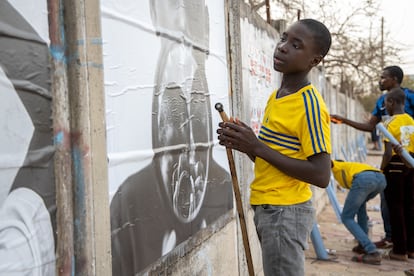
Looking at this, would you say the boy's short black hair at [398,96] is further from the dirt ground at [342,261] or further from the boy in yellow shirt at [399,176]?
the dirt ground at [342,261]

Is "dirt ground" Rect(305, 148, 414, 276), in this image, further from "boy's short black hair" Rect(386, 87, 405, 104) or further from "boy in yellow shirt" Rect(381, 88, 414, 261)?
"boy's short black hair" Rect(386, 87, 405, 104)

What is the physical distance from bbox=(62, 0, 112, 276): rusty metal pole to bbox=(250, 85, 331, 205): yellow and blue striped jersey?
A: 31.2 inches

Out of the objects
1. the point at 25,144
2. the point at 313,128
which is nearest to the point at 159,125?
the point at 313,128

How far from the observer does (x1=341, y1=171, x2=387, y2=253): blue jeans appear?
5211 mm

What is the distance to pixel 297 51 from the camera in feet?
7.24

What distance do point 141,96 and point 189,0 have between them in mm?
982

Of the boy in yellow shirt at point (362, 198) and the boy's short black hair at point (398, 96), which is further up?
the boy's short black hair at point (398, 96)

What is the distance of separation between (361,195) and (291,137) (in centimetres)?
340

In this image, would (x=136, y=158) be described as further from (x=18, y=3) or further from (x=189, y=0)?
(x=189, y=0)

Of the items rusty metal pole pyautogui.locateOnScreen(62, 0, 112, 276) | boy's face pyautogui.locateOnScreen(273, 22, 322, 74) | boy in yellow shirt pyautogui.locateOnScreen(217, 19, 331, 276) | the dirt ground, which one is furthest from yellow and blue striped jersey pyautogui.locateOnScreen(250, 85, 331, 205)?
the dirt ground

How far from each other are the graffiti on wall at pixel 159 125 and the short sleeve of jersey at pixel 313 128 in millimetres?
765

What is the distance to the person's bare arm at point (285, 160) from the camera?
2.08m

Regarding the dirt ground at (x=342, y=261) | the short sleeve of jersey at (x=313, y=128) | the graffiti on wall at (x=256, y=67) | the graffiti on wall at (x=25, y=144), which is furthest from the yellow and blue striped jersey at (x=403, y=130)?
the graffiti on wall at (x=25, y=144)

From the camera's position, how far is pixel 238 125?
7.00 ft
